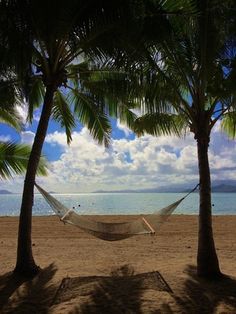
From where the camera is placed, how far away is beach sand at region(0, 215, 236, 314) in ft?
16.1

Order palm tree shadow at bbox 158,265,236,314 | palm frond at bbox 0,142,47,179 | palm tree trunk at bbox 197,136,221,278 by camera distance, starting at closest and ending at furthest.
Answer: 1. palm tree shadow at bbox 158,265,236,314
2. palm tree trunk at bbox 197,136,221,278
3. palm frond at bbox 0,142,47,179

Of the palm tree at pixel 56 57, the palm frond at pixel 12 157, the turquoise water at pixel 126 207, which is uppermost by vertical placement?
the palm tree at pixel 56 57

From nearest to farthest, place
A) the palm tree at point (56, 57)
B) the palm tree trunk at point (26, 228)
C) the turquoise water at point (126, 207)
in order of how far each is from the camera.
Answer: the palm tree at point (56, 57)
the palm tree trunk at point (26, 228)
the turquoise water at point (126, 207)

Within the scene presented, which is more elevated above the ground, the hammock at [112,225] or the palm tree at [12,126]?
the palm tree at [12,126]

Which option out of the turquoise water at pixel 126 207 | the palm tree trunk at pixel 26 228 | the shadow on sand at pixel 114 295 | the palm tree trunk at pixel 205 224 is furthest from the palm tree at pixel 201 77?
the turquoise water at pixel 126 207

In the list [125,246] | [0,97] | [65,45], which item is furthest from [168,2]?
[125,246]

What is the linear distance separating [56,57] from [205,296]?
388cm

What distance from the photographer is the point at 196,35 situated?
19.7 feet

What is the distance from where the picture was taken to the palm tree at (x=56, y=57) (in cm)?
567

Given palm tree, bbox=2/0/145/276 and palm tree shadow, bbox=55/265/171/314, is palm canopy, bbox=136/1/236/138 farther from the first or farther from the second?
palm tree shadow, bbox=55/265/171/314

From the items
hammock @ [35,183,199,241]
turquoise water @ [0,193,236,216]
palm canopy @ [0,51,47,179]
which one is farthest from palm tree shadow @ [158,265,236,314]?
turquoise water @ [0,193,236,216]

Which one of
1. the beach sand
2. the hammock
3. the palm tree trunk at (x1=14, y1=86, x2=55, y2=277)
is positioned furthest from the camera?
the hammock

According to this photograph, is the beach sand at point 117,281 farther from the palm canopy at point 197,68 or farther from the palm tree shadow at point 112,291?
Result: the palm canopy at point 197,68

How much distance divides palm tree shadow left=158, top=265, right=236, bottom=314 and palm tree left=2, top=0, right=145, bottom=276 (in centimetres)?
231
